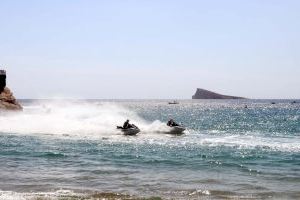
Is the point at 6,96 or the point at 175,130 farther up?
the point at 6,96

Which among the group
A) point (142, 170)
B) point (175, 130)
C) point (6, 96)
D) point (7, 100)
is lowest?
point (142, 170)

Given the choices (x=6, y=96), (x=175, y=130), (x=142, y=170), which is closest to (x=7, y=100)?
(x=6, y=96)

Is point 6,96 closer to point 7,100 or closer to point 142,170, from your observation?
point 7,100

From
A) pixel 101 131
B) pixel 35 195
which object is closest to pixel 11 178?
pixel 35 195

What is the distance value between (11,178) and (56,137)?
67.3ft

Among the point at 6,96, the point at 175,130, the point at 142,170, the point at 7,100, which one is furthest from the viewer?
the point at 6,96

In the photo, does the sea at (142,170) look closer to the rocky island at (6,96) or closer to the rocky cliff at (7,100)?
the rocky cliff at (7,100)

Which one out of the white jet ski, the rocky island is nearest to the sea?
A: the white jet ski

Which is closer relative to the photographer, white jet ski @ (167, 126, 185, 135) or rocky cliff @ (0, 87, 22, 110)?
white jet ski @ (167, 126, 185, 135)

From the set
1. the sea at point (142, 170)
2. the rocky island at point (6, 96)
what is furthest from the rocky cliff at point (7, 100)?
the sea at point (142, 170)

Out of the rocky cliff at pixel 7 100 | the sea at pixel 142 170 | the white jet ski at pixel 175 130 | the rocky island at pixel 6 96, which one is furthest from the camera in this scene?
the rocky island at pixel 6 96

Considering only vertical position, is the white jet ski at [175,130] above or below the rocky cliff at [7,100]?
below

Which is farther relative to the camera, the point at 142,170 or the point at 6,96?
the point at 6,96

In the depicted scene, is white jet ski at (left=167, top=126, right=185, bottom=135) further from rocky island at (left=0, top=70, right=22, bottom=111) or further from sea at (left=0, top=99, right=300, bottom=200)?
rocky island at (left=0, top=70, right=22, bottom=111)
